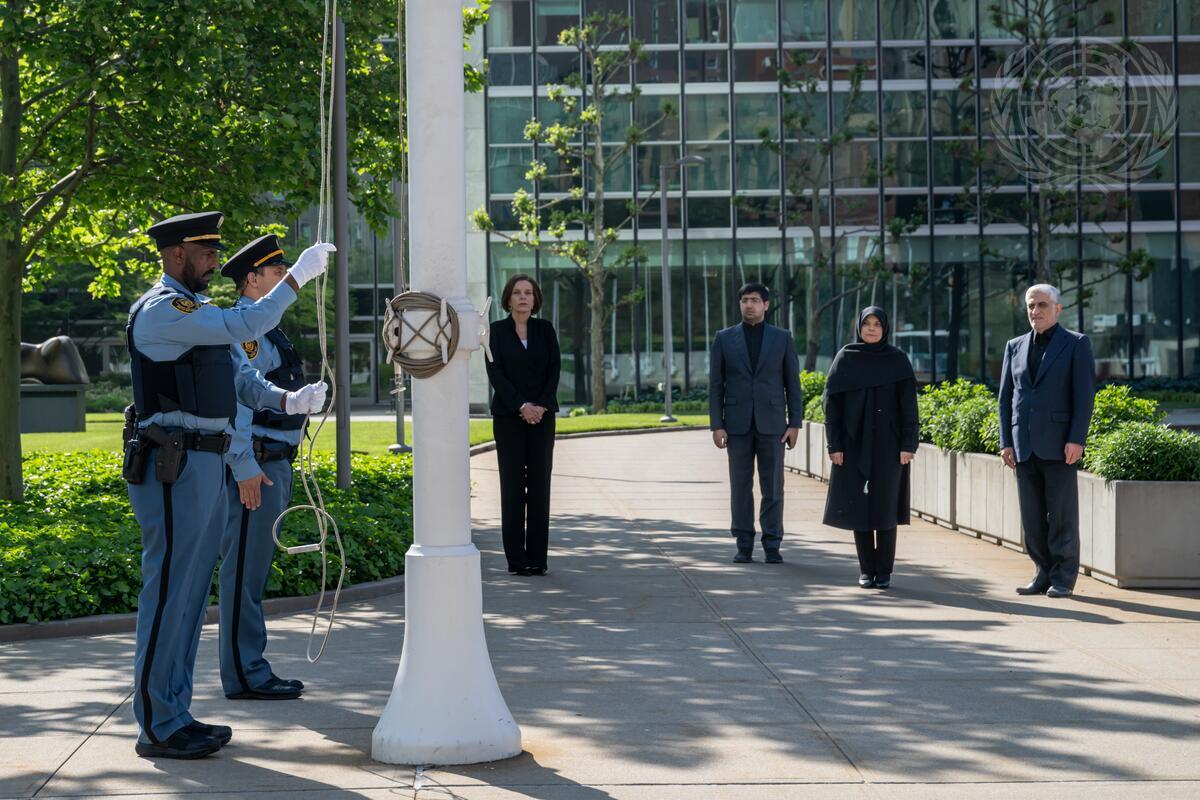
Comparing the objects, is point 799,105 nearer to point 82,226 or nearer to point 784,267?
point 784,267

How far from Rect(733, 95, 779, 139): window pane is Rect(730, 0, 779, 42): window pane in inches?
71.2

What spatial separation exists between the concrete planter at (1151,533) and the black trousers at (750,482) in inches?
92.3

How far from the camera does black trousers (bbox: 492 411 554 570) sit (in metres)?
10.4

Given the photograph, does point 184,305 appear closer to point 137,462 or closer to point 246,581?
point 137,462

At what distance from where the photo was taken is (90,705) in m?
6.41

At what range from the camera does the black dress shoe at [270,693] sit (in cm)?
650

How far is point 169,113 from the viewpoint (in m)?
13.7

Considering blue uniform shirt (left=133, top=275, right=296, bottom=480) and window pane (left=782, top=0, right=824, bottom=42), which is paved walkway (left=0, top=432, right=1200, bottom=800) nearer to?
blue uniform shirt (left=133, top=275, right=296, bottom=480)

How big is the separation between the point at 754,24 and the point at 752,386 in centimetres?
3494

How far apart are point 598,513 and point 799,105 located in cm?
3026

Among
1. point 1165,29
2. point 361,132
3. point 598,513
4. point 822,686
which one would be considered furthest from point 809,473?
point 1165,29

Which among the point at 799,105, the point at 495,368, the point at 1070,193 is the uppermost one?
the point at 799,105

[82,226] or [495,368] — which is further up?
[82,226]

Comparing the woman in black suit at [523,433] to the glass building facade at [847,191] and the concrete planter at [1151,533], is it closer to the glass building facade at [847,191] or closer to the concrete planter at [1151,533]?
the concrete planter at [1151,533]
